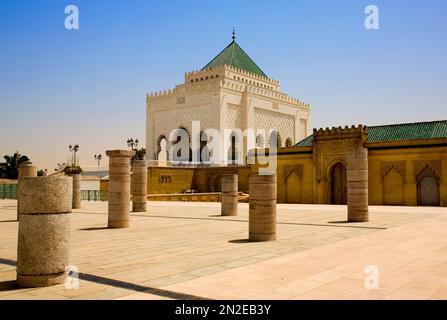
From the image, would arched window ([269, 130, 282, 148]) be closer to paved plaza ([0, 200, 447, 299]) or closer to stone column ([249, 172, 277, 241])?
paved plaza ([0, 200, 447, 299])

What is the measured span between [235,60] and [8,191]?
23.5 metres

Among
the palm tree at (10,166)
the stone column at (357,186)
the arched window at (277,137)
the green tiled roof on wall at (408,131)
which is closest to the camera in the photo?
the stone column at (357,186)

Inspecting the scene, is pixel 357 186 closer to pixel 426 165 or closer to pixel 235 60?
pixel 426 165

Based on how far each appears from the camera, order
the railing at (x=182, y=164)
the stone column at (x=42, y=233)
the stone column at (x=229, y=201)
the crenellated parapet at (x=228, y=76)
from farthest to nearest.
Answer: the crenellated parapet at (x=228, y=76) < the railing at (x=182, y=164) < the stone column at (x=229, y=201) < the stone column at (x=42, y=233)

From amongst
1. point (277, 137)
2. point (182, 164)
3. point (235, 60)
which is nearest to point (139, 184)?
point (182, 164)

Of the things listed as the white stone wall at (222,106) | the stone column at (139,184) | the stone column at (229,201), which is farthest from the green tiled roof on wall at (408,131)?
the white stone wall at (222,106)

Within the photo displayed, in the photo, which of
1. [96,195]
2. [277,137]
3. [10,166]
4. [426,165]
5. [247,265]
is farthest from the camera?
[10,166]

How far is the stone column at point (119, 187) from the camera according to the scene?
35.5ft

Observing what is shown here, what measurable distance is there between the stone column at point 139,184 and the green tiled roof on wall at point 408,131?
1339 cm

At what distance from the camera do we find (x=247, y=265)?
552cm

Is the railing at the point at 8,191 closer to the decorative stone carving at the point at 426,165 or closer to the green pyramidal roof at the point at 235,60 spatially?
the green pyramidal roof at the point at 235,60
